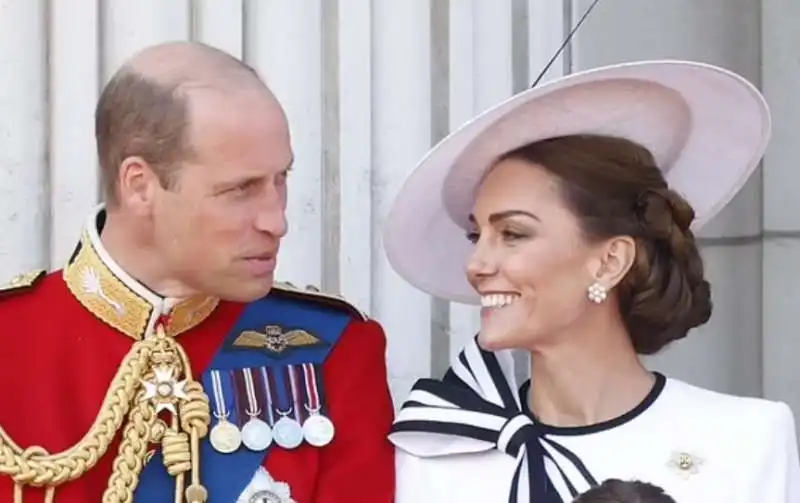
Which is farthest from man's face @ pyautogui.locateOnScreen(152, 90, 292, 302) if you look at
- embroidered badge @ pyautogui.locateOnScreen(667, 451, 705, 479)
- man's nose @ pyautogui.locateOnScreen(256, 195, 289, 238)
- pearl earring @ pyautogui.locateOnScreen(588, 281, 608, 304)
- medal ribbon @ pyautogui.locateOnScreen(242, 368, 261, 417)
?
embroidered badge @ pyautogui.locateOnScreen(667, 451, 705, 479)

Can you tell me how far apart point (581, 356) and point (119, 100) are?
662mm

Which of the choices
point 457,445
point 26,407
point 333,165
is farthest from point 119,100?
point 333,165

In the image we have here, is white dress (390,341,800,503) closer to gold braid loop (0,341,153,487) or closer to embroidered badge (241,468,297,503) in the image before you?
embroidered badge (241,468,297,503)

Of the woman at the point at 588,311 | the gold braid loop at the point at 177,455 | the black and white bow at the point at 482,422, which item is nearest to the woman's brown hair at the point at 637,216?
the woman at the point at 588,311

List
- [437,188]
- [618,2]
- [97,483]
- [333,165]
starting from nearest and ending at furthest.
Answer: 1. [97,483]
2. [437,188]
3. [333,165]
4. [618,2]

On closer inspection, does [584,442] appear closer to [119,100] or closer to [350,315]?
[350,315]

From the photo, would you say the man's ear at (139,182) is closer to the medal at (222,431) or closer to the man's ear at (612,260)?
the medal at (222,431)

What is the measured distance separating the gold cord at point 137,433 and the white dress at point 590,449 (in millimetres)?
271

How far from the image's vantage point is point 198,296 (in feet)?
6.92

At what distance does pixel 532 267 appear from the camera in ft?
6.64

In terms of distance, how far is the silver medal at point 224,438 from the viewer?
6.73 ft

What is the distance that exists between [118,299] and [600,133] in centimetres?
64

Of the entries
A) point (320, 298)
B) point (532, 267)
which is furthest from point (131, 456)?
point (532, 267)

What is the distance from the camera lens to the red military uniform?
2.02 metres
